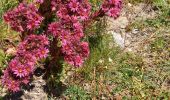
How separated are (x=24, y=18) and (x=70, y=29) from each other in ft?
1.45

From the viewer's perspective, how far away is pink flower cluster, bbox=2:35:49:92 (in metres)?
3.39

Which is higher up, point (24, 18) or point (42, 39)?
point (24, 18)

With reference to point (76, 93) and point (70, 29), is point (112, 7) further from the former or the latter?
point (76, 93)

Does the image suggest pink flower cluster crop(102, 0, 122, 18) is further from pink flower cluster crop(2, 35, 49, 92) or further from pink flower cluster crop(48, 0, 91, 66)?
pink flower cluster crop(2, 35, 49, 92)

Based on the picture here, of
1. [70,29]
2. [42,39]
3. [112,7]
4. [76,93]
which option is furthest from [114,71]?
[42,39]

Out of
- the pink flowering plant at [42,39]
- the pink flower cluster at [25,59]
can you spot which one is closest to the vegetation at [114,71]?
the pink flowering plant at [42,39]

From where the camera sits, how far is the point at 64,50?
3533mm

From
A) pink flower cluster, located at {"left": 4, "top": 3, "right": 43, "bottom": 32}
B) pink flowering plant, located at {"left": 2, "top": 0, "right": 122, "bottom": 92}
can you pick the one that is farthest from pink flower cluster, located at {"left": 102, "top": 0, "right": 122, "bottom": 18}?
pink flower cluster, located at {"left": 4, "top": 3, "right": 43, "bottom": 32}

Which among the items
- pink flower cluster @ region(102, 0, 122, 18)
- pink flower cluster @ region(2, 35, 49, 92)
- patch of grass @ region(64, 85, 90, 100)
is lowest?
patch of grass @ region(64, 85, 90, 100)

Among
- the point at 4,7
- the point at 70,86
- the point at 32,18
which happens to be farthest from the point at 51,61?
the point at 4,7

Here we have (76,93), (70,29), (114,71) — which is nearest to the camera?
(70,29)

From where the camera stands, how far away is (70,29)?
354 cm

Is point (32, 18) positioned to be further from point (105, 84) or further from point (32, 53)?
point (105, 84)

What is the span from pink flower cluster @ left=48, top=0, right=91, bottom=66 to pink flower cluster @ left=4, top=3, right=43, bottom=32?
0.54 feet
